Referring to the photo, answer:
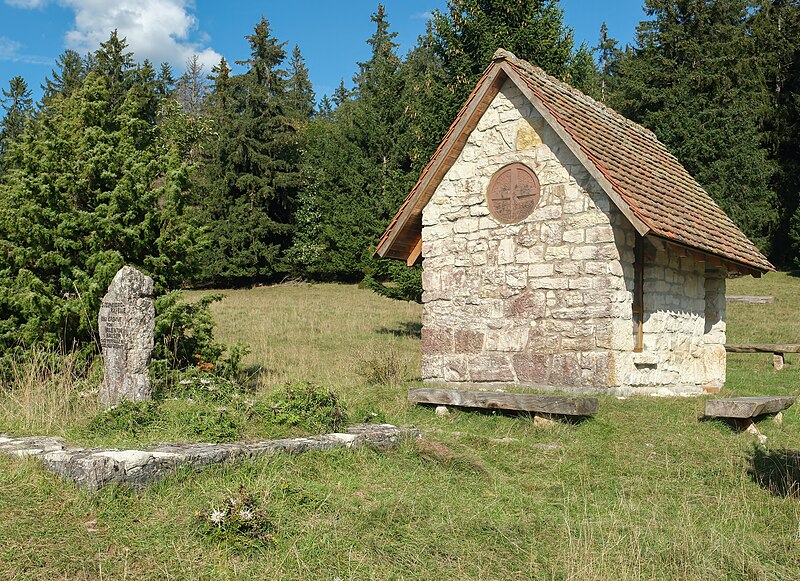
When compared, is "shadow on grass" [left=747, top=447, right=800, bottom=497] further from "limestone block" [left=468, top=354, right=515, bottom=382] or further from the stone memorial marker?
the stone memorial marker

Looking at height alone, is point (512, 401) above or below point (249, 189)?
below

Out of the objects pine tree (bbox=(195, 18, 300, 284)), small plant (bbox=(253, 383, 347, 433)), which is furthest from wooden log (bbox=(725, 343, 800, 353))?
pine tree (bbox=(195, 18, 300, 284))

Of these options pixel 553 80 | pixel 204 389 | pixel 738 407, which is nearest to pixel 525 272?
pixel 738 407

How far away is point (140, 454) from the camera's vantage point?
5.83 meters

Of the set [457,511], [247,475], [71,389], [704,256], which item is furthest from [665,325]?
[71,389]

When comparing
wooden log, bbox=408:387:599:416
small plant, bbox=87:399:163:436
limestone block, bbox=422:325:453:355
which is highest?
limestone block, bbox=422:325:453:355

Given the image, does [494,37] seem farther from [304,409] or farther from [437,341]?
[304,409]

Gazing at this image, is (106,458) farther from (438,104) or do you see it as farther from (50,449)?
(438,104)

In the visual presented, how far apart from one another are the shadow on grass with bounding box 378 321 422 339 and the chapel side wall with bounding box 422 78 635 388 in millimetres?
9262

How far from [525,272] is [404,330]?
454 inches

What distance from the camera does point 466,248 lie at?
12094 millimetres

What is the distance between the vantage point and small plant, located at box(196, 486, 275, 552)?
491 cm

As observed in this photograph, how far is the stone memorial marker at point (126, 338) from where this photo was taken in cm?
861

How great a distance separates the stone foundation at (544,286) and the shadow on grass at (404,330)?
30.2 feet
